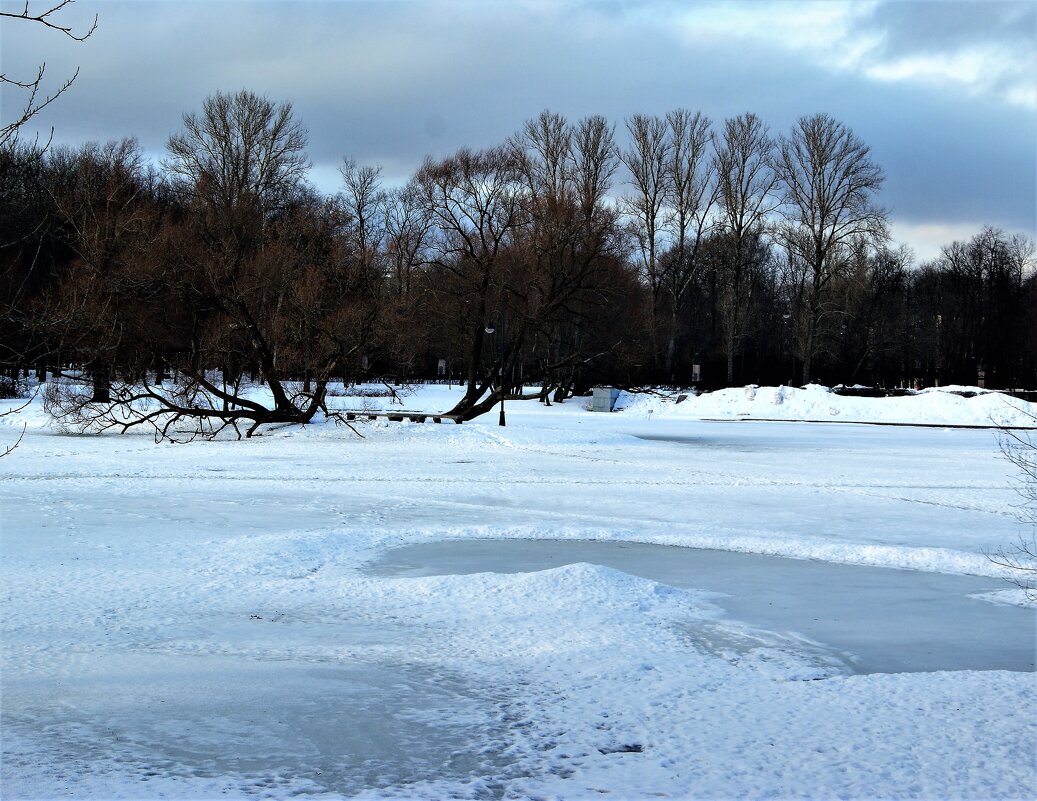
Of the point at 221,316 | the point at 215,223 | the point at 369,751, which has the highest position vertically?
the point at 215,223

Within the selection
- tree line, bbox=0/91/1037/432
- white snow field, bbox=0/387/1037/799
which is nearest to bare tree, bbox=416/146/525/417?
tree line, bbox=0/91/1037/432

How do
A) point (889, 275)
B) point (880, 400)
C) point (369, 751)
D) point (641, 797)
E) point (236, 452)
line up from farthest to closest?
point (889, 275) < point (880, 400) < point (236, 452) < point (369, 751) < point (641, 797)

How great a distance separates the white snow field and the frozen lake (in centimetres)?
5

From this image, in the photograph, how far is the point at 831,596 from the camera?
916cm

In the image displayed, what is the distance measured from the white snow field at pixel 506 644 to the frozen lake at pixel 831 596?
0.15 feet

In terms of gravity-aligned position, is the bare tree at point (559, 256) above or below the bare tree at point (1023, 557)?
above

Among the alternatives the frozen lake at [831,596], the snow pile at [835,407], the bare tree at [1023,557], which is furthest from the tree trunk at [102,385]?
the snow pile at [835,407]

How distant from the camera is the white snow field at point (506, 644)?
499cm

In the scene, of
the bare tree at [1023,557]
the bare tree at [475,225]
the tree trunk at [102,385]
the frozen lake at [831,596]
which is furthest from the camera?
the bare tree at [475,225]

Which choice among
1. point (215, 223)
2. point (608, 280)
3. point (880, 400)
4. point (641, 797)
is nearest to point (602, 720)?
point (641, 797)

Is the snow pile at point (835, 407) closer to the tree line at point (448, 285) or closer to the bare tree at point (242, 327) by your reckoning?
the tree line at point (448, 285)

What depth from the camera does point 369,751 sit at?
523 cm

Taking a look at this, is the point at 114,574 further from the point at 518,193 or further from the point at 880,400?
the point at 880,400

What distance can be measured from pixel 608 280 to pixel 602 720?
3214 centimetres
